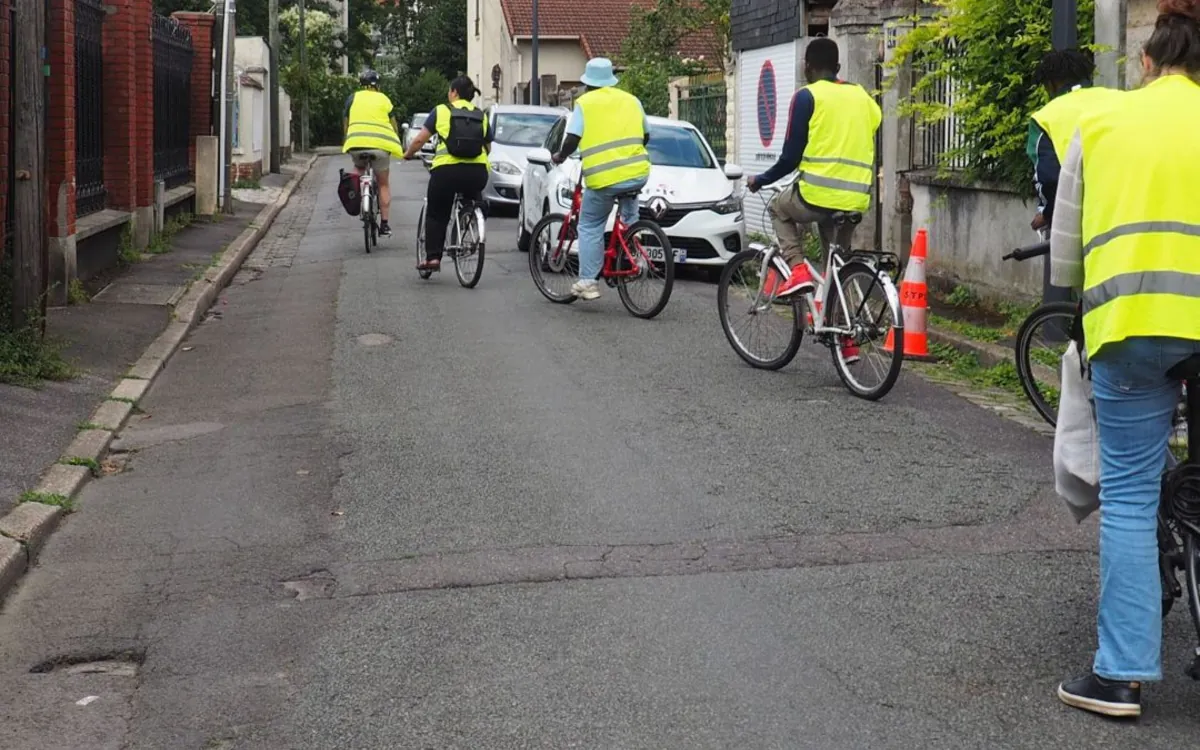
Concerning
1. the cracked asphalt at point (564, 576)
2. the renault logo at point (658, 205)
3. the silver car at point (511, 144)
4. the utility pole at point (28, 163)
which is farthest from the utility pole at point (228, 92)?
the cracked asphalt at point (564, 576)

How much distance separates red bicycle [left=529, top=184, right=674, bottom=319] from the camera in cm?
1254

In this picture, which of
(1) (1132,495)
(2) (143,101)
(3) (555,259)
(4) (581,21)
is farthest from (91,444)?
(4) (581,21)

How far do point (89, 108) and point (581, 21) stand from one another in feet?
133

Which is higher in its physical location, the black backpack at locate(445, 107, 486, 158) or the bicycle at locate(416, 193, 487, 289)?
the black backpack at locate(445, 107, 486, 158)

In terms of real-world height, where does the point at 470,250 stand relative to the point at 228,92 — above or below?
below

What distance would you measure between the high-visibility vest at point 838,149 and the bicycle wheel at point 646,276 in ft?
7.73

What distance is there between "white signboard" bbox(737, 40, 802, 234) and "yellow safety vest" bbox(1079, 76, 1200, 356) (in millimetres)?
15253

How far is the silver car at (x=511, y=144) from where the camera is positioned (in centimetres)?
2434

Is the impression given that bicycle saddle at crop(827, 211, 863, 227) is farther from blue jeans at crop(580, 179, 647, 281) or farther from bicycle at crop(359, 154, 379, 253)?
bicycle at crop(359, 154, 379, 253)

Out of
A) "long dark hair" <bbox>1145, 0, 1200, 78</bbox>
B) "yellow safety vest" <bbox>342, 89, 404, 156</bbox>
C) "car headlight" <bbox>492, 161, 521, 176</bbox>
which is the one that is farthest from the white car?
"long dark hair" <bbox>1145, 0, 1200, 78</bbox>

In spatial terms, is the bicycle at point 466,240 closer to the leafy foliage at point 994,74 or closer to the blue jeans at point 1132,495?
the leafy foliage at point 994,74

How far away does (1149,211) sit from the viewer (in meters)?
4.40

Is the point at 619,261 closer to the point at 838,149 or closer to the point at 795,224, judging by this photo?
the point at 795,224

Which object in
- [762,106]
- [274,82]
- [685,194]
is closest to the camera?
[685,194]
